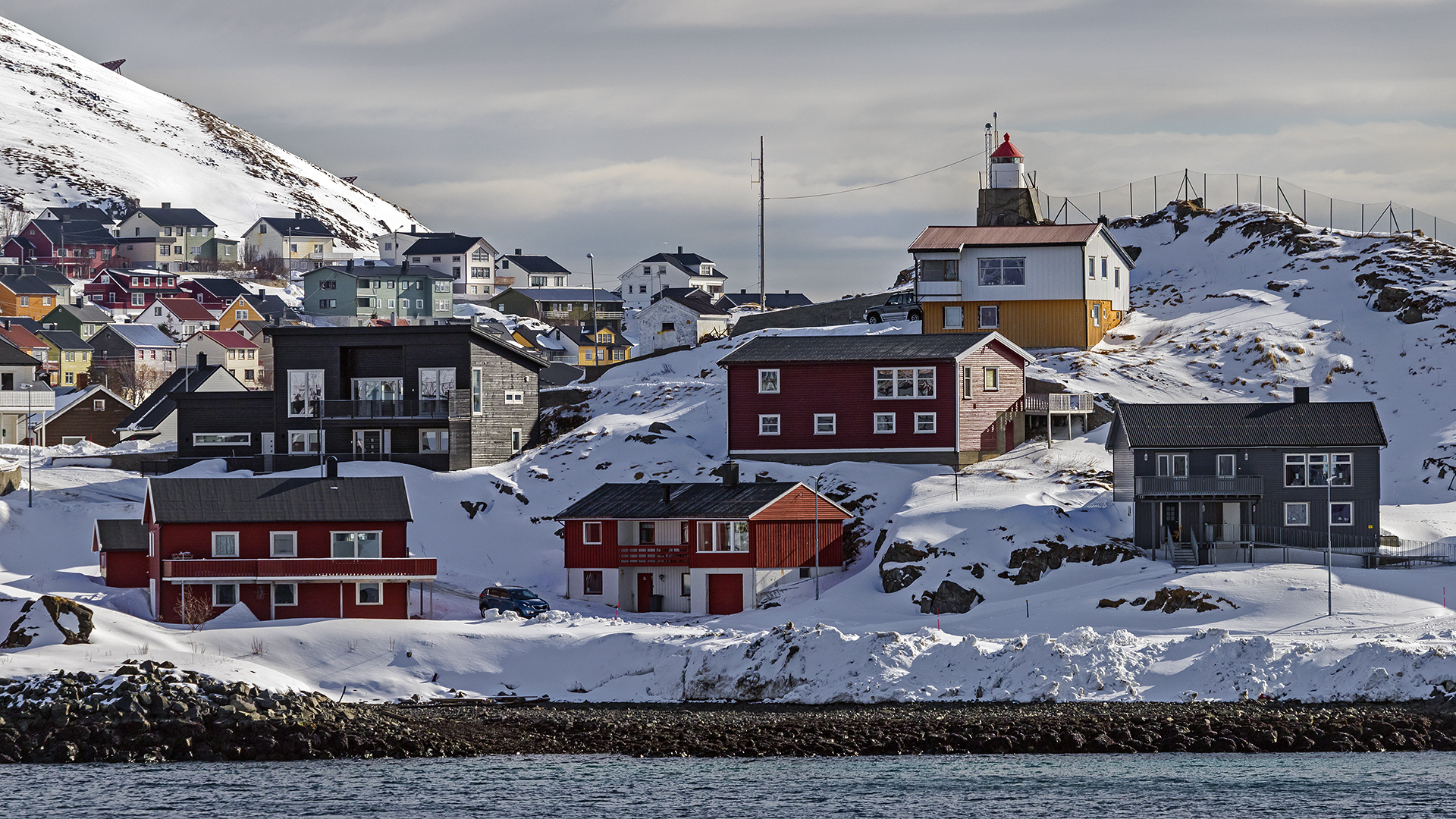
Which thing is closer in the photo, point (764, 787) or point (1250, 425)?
point (764, 787)

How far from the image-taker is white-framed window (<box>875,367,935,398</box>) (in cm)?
7200

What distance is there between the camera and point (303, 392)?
79188 millimetres

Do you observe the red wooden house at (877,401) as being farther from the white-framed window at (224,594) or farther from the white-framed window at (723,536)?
the white-framed window at (224,594)

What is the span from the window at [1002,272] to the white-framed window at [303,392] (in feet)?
104

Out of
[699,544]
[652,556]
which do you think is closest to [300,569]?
[652,556]

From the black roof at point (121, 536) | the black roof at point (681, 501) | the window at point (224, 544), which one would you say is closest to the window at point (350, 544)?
the window at point (224, 544)

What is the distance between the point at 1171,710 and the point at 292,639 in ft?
83.1

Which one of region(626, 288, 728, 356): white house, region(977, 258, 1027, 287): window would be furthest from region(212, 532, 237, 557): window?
region(626, 288, 728, 356): white house

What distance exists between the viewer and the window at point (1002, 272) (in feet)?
282

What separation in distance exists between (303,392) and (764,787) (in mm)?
43546

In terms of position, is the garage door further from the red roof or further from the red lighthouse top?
the red roof

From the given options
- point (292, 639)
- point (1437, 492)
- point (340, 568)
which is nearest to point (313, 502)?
point (340, 568)

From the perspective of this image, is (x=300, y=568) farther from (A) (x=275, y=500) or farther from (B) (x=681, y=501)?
(B) (x=681, y=501)

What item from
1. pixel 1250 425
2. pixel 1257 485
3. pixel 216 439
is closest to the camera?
pixel 1257 485
